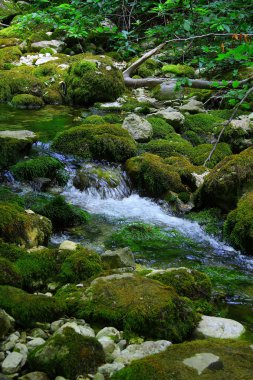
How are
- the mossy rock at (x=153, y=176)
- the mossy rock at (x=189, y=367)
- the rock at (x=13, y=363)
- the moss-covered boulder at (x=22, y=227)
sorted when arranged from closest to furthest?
1. the mossy rock at (x=189, y=367)
2. the rock at (x=13, y=363)
3. the moss-covered boulder at (x=22, y=227)
4. the mossy rock at (x=153, y=176)

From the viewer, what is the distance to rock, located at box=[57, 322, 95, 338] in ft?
9.54

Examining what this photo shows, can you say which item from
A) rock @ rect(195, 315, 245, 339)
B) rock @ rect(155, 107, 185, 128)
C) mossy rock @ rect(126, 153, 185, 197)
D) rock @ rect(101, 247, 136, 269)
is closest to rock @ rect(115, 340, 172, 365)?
rock @ rect(195, 315, 245, 339)

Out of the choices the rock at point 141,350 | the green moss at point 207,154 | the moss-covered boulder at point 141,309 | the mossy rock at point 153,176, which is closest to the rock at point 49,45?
the green moss at point 207,154

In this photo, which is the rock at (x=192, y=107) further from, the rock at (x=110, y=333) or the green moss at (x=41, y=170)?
the rock at (x=110, y=333)

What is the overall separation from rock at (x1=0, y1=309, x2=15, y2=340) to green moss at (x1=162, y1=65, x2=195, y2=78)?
13926 mm

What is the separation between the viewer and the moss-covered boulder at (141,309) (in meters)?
3.28

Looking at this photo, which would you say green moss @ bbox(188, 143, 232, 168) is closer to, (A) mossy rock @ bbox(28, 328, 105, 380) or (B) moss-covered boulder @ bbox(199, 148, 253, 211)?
(B) moss-covered boulder @ bbox(199, 148, 253, 211)

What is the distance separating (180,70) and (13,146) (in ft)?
32.2

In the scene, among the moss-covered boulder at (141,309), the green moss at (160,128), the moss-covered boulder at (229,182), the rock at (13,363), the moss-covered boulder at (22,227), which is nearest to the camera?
the rock at (13,363)

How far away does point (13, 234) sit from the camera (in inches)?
191

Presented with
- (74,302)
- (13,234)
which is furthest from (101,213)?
(74,302)

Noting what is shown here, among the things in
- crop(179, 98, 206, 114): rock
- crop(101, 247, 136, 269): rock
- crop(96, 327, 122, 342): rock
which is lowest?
crop(179, 98, 206, 114): rock

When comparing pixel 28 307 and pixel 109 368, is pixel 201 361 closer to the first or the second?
pixel 109 368

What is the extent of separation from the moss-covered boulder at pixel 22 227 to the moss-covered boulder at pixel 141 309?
5.04ft
